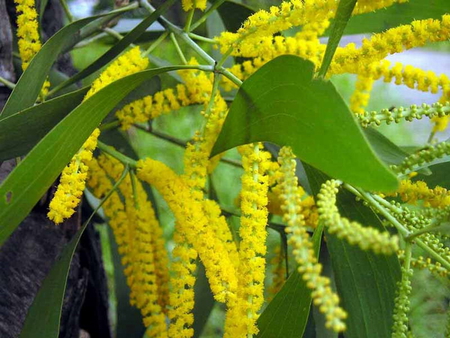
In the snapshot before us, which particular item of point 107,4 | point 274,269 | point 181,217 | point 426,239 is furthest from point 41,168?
point 107,4

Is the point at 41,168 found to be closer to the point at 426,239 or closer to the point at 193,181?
the point at 193,181

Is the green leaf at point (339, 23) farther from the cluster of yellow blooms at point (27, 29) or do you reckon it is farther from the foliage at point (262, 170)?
the cluster of yellow blooms at point (27, 29)

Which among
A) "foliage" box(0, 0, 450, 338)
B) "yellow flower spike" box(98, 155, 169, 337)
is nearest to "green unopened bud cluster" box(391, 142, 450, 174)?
"foliage" box(0, 0, 450, 338)

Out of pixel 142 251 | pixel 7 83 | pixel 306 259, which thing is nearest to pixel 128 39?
pixel 7 83

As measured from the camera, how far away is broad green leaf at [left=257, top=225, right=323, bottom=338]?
28.9 inches

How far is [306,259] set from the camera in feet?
1.52

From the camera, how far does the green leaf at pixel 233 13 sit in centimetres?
111

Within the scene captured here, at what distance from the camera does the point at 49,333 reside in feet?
2.57

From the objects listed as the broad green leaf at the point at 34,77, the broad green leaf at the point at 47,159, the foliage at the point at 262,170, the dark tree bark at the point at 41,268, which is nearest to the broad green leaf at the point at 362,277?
the foliage at the point at 262,170

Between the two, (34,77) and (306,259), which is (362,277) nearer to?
(306,259)

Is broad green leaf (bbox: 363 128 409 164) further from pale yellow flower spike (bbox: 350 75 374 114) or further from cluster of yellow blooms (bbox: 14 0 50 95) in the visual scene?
cluster of yellow blooms (bbox: 14 0 50 95)

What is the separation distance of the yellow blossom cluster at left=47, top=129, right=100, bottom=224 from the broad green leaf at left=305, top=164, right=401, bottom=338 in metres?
0.27

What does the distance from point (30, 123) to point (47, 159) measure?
152mm

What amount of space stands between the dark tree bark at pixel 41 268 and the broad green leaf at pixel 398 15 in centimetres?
57
